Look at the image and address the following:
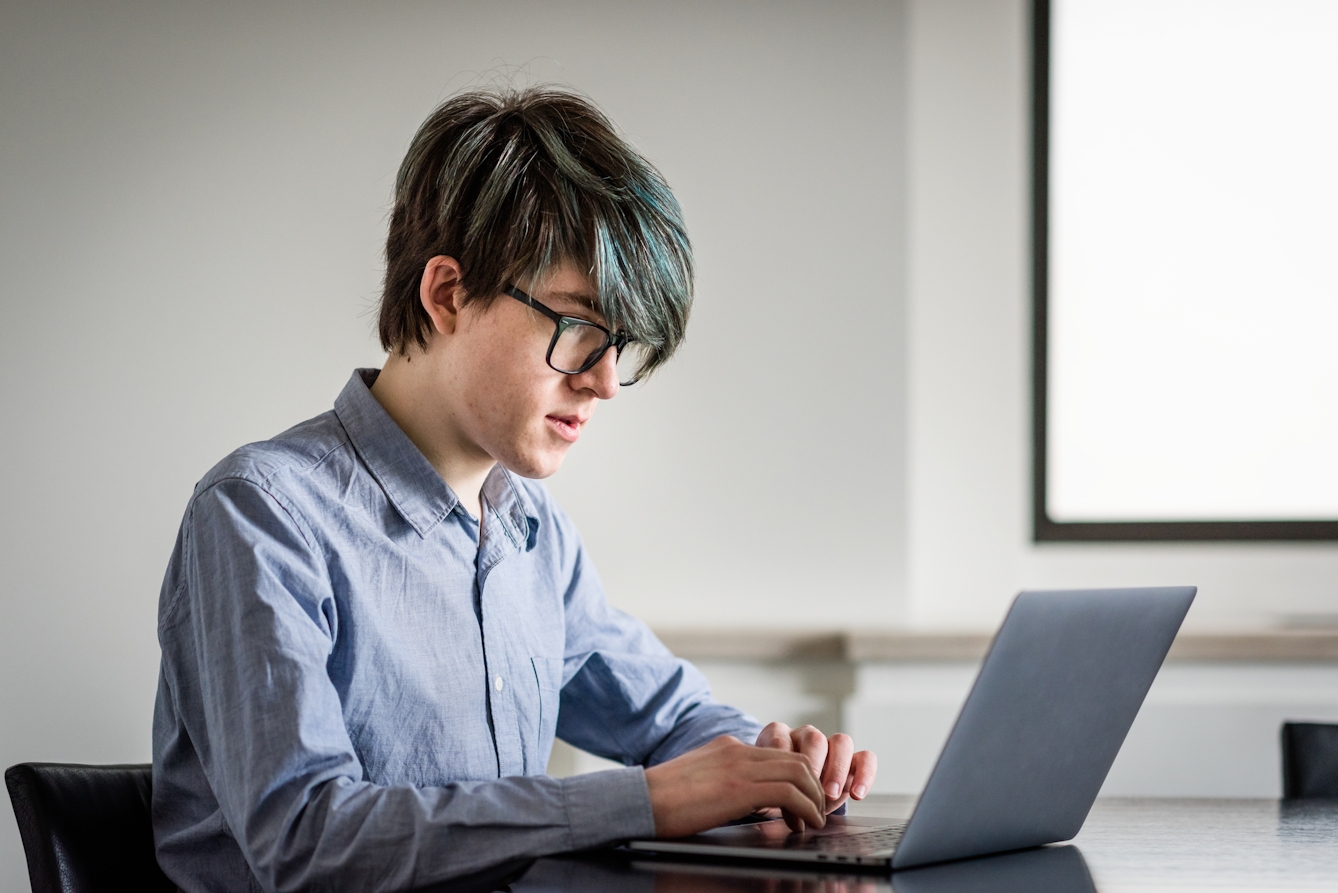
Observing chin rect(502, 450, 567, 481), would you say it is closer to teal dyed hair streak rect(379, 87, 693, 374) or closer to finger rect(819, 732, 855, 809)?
teal dyed hair streak rect(379, 87, 693, 374)

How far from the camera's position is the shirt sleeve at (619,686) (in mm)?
1504

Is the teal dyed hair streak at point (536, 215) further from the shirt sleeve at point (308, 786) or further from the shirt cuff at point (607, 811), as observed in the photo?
the shirt cuff at point (607, 811)

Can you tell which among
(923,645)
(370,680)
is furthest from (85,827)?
(923,645)

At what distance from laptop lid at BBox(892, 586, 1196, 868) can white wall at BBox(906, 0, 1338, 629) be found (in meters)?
1.35

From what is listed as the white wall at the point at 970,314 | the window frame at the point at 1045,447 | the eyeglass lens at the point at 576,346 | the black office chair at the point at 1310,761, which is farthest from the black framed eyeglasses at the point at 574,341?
the window frame at the point at 1045,447

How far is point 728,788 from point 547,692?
0.46 meters

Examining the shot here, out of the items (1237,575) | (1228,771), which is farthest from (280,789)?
(1237,575)

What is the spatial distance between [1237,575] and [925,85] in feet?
3.79

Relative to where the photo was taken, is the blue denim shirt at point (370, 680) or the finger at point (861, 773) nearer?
the blue denim shirt at point (370, 680)

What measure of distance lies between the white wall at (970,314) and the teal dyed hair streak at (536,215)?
1.20 m

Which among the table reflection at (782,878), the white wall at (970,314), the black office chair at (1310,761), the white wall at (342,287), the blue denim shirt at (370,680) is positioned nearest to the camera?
the table reflection at (782,878)

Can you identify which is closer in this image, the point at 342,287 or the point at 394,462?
the point at 394,462

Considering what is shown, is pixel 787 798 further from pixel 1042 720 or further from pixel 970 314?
pixel 970 314

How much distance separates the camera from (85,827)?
3.66 ft
